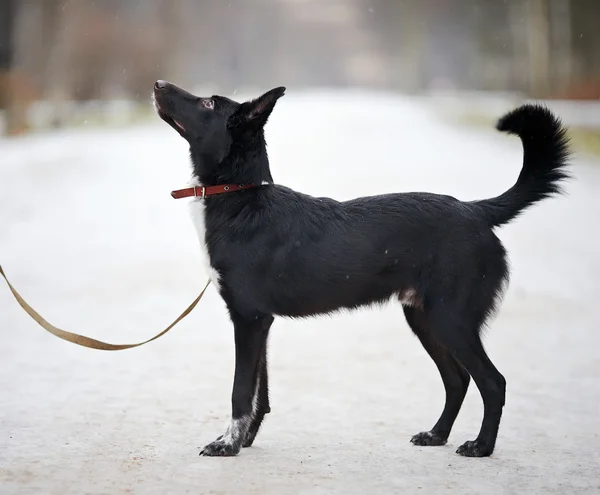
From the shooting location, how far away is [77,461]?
424 cm

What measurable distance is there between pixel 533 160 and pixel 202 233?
1.75 meters

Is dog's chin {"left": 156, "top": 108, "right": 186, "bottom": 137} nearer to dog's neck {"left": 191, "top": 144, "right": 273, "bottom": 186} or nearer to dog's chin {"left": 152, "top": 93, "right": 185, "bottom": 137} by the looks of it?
dog's chin {"left": 152, "top": 93, "right": 185, "bottom": 137}

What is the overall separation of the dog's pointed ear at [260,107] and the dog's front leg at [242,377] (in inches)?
38.2

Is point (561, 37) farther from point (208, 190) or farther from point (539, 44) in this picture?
point (208, 190)

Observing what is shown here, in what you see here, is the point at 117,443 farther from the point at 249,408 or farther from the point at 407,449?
the point at 407,449

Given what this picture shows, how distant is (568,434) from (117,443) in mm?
2387

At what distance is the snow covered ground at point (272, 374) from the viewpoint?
13.5 feet

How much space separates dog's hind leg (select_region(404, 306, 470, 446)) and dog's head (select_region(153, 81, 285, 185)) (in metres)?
1.12

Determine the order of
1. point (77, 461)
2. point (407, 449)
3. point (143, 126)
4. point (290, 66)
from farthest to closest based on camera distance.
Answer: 1. point (290, 66)
2. point (143, 126)
3. point (407, 449)
4. point (77, 461)

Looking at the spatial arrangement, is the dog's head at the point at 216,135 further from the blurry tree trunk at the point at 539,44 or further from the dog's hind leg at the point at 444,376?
the blurry tree trunk at the point at 539,44

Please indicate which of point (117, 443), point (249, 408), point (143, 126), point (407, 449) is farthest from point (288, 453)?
point (143, 126)

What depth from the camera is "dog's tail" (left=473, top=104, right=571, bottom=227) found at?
4559 mm

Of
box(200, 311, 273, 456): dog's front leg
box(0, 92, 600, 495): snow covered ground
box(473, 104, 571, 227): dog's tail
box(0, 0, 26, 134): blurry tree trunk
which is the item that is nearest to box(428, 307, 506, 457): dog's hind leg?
box(0, 92, 600, 495): snow covered ground

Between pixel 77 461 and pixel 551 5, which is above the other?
pixel 551 5
